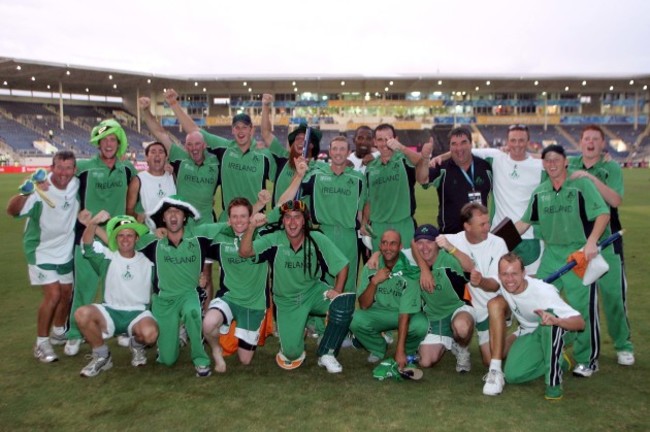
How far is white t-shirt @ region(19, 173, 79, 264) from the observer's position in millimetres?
6016

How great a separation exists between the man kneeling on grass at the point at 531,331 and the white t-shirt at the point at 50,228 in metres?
4.51

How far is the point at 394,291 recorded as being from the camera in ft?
19.2

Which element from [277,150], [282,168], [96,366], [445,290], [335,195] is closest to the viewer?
[96,366]

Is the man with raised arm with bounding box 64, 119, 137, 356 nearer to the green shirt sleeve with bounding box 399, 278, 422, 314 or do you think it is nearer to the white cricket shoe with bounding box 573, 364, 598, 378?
the green shirt sleeve with bounding box 399, 278, 422, 314

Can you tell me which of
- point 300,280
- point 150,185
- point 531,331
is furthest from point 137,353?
point 531,331

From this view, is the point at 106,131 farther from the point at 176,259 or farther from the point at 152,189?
the point at 176,259

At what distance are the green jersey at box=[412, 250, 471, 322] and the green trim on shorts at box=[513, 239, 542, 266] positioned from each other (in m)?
1.05

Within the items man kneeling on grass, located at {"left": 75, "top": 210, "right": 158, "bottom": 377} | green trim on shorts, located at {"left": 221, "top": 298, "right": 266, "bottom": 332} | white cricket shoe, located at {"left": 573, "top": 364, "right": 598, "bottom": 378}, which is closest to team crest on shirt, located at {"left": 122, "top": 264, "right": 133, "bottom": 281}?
man kneeling on grass, located at {"left": 75, "top": 210, "right": 158, "bottom": 377}

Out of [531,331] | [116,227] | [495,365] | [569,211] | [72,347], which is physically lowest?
[72,347]

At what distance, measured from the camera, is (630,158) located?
64.3 metres

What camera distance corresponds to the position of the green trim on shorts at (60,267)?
604cm

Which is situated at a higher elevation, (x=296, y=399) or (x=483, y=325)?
(x=483, y=325)

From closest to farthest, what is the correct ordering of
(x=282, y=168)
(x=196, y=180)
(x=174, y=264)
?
1. (x=174, y=264)
2. (x=196, y=180)
3. (x=282, y=168)

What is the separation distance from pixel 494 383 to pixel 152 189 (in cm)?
435
